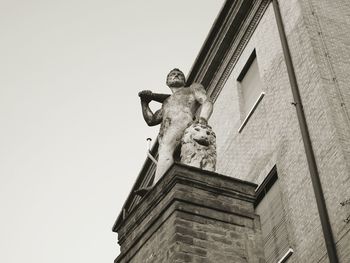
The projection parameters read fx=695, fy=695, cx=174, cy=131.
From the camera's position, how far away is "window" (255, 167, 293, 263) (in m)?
11.9

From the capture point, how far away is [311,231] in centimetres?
1084

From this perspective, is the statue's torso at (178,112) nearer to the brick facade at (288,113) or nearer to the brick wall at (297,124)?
the brick facade at (288,113)

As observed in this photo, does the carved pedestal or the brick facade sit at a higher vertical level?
the brick facade

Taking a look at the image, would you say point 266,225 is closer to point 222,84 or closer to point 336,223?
point 336,223

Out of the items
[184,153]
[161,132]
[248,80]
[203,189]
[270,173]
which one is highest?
[248,80]

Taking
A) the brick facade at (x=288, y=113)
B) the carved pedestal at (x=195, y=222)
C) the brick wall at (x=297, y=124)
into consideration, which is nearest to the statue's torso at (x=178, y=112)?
the carved pedestal at (x=195, y=222)

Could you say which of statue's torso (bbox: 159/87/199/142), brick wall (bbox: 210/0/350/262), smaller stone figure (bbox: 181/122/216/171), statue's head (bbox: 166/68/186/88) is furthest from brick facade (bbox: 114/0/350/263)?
statue's head (bbox: 166/68/186/88)

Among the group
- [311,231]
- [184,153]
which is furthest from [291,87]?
[184,153]

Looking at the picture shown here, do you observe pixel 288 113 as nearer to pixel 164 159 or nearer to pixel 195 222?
pixel 164 159

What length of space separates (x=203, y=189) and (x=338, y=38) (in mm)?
5588

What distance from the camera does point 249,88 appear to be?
1559 centimetres

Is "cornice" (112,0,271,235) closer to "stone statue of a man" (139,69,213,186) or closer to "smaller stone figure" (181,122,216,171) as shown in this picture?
"stone statue of a man" (139,69,213,186)

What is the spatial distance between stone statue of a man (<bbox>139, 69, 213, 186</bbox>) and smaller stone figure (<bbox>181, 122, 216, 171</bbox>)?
21 cm

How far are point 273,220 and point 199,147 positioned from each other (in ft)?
12.0
